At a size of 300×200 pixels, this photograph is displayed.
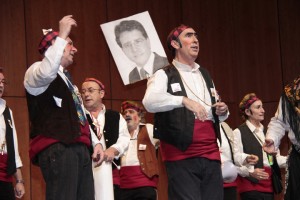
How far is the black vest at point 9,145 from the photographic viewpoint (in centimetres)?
473

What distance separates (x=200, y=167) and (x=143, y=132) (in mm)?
2179

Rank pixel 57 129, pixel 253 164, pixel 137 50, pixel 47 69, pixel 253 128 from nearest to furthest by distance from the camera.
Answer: pixel 47 69
pixel 57 129
pixel 253 164
pixel 253 128
pixel 137 50

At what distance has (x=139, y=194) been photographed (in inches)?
227

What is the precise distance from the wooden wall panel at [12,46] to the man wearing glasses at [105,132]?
1.09 m

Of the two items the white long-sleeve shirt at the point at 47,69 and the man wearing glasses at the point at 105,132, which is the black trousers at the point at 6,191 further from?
the white long-sleeve shirt at the point at 47,69

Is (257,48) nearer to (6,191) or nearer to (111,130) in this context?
(111,130)

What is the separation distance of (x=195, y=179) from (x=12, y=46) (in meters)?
3.05

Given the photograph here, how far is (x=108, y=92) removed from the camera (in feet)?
22.9

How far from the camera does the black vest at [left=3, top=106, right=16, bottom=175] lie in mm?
4727

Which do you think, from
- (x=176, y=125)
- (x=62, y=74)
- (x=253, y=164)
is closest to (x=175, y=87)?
(x=176, y=125)

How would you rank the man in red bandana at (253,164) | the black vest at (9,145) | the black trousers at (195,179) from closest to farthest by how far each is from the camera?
the black trousers at (195,179)
the black vest at (9,145)
the man in red bandana at (253,164)

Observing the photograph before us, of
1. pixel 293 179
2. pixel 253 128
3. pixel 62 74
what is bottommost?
pixel 293 179

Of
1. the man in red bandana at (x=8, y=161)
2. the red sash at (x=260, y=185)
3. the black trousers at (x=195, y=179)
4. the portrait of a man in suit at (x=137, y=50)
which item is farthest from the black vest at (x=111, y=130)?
the portrait of a man in suit at (x=137, y=50)

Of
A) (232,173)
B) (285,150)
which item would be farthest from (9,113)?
(285,150)
